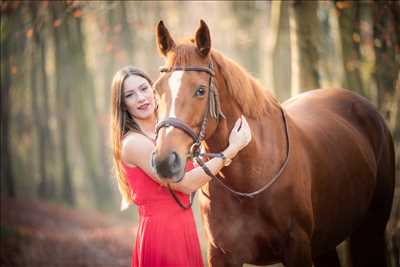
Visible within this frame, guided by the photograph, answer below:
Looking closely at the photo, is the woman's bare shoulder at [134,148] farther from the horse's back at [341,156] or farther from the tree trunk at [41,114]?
the tree trunk at [41,114]

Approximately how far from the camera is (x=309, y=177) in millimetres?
4168

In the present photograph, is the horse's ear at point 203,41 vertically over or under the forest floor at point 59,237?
over

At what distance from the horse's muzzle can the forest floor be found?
6.85m

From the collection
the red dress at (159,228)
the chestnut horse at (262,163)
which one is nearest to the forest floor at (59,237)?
the chestnut horse at (262,163)

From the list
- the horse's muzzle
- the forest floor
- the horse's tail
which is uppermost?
the horse's muzzle

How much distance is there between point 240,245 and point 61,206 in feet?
50.2

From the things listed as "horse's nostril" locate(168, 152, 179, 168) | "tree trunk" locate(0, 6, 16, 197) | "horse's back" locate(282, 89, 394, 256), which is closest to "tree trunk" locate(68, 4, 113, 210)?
"tree trunk" locate(0, 6, 16, 197)

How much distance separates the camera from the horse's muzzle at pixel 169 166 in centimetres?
296

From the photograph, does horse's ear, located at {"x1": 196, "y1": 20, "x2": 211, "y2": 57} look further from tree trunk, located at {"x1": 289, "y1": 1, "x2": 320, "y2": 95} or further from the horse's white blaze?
tree trunk, located at {"x1": 289, "y1": 1, "x2": 320, "y2": 95}

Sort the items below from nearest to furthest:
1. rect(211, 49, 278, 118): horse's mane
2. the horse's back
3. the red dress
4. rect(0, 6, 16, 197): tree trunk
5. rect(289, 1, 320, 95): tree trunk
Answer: rect(211, 49, 278, 118): horse's mane → the red dress → the horse's back → rect(289, 1, 320, 95): tree trunk → rect(0, 6, 16, 197): tree trunk

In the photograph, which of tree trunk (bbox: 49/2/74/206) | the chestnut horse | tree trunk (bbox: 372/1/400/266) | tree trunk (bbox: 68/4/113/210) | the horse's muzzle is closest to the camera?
the horse's muzzle

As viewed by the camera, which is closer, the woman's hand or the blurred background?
the woman's hand

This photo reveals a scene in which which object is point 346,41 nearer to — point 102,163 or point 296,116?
point 296,116

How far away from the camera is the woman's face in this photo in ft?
12.5
